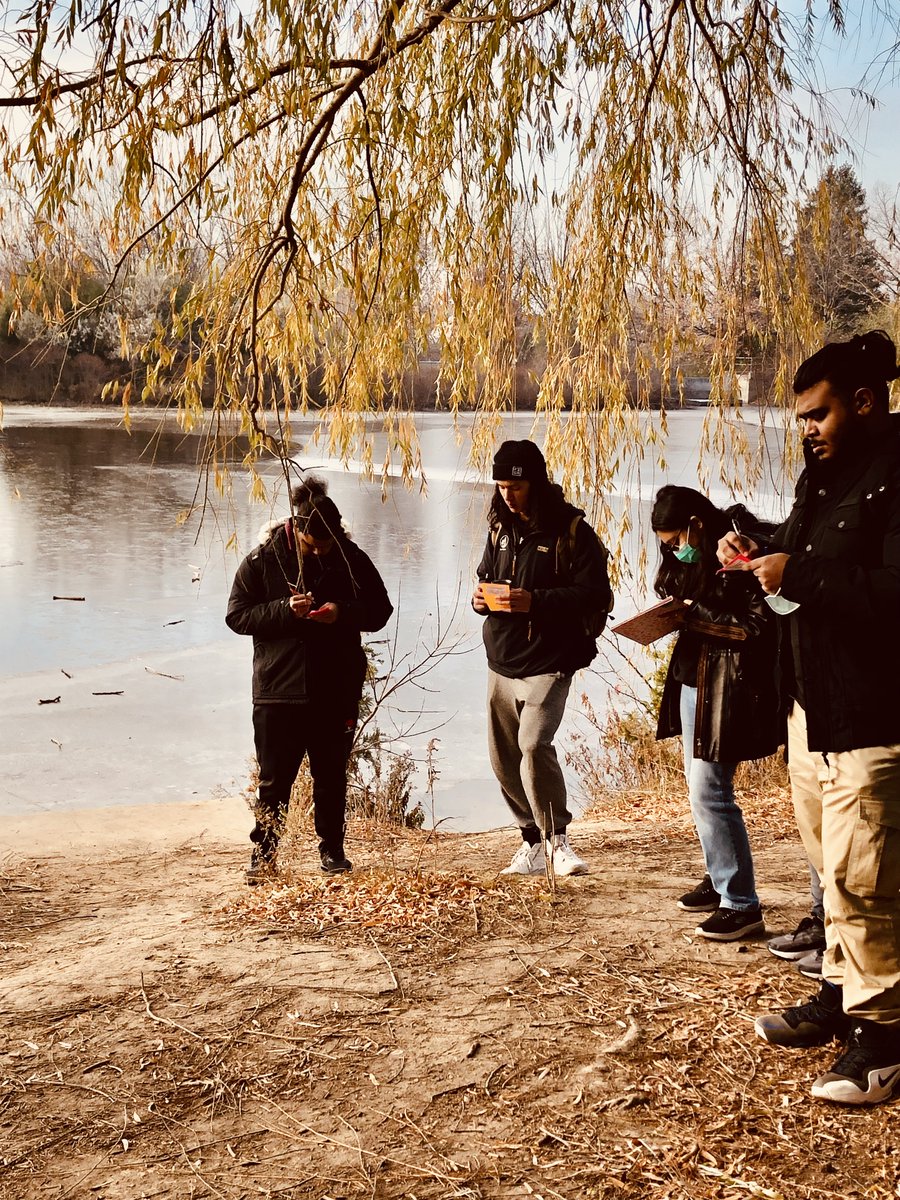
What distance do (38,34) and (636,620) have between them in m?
2.57

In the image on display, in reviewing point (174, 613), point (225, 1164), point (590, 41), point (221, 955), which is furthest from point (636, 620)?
point (174, 613)

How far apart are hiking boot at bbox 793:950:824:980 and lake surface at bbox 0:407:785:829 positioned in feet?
7.80

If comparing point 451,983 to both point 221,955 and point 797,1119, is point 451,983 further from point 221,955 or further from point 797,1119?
point 797,1119

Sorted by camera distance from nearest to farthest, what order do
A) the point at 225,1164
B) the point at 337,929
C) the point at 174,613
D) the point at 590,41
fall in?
the point at 225,1164, the point at 337,929, the point at 590,41, the point at 174,613

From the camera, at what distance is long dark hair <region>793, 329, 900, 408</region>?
2875 millimetres

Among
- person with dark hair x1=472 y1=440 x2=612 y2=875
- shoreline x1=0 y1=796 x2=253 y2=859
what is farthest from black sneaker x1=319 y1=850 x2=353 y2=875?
shoreline x1=0 y1=796 x2=253 y2=859

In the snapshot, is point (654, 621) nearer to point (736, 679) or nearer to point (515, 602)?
point (736, 679)

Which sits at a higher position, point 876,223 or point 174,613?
point 876,223

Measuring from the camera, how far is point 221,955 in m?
3.94

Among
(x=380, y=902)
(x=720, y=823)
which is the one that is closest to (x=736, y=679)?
(x=720, y=823)

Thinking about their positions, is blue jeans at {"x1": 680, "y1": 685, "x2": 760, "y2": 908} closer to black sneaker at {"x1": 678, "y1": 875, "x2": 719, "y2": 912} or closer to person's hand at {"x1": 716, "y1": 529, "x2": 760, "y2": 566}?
black sneaker at {"x1": 678, "y1": 875, "x2": 719, "y2": 912}

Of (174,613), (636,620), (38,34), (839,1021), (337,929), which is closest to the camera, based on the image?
(839,1021)

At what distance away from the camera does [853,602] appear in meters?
2.72

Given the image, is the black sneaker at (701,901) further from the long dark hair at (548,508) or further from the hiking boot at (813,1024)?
the long dark hair at (548,508)
